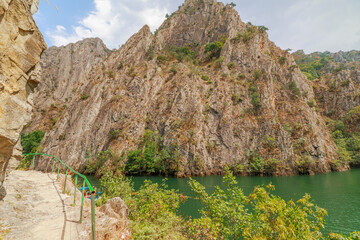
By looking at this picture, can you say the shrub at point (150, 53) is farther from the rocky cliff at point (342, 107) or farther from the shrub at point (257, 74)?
the rocky cliff at point (342, 107)

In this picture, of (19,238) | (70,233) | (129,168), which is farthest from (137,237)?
(129,168)

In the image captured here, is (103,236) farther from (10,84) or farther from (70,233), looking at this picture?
(10,84)

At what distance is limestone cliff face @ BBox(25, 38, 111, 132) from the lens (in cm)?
5981

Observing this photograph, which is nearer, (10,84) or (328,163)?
(10,84)

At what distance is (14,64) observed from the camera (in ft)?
11.4

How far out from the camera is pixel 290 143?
110 ft

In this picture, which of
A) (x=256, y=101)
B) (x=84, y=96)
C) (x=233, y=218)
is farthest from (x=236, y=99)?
(x=84, y=96)

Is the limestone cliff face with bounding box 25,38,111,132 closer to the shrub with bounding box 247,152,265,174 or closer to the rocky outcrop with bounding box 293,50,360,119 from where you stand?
the shrub with bounding box 247,152,265,174

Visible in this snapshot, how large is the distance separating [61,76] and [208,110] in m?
68.5

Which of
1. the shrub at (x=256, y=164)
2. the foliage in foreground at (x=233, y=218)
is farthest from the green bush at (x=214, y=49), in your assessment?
the foliage in foreground at (x=233, y=218)

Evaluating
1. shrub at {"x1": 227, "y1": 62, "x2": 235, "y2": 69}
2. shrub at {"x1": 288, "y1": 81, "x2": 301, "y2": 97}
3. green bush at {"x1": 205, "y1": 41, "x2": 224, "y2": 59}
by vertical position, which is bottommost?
shrub at {"x1": 288, "y1": 81, "x2": 301, "y2": 97}

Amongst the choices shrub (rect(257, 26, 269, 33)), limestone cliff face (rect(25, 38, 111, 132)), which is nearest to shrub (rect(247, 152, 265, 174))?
shrub (rect(257, 26, 269, 33))

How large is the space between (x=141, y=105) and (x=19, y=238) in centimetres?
3944

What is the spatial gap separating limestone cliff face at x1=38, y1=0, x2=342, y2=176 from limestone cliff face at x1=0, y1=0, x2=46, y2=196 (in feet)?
95.4
